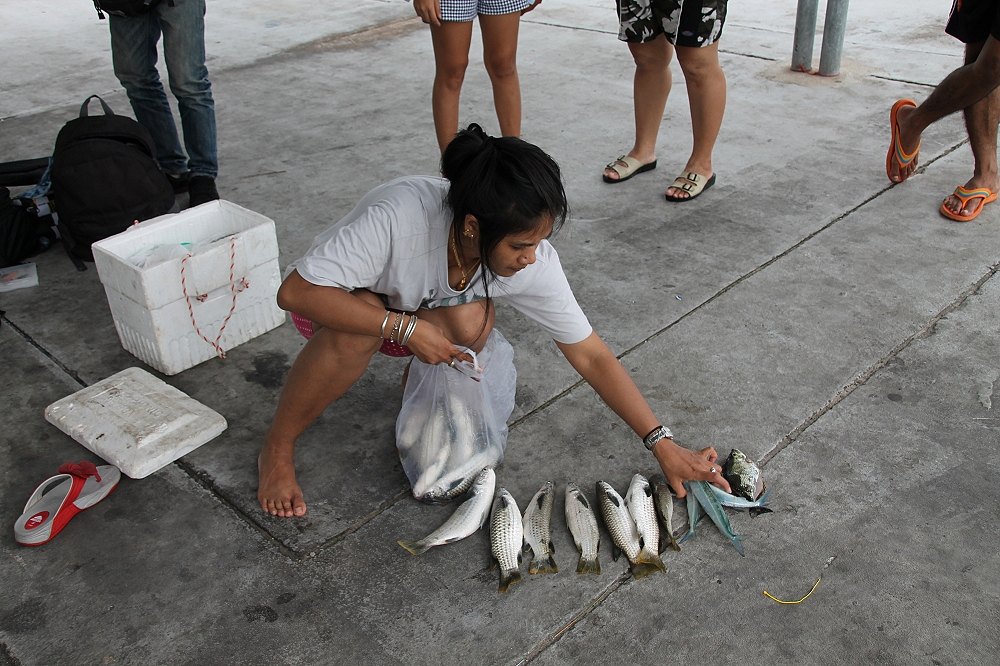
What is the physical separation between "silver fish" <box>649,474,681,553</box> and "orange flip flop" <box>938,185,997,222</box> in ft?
6.78

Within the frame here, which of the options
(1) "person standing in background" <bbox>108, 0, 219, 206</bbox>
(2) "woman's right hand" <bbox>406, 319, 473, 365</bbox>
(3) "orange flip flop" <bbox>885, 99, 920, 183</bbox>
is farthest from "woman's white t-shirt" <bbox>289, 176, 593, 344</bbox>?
(3) "orange flip flop" <bbox>885, 99, 920, 183</bbox>

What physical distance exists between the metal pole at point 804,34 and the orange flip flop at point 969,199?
6.26 ft

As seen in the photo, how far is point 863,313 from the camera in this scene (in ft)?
9.96

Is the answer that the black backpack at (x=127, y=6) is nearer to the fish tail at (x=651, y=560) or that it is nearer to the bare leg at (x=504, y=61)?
the bare leg at (x=504, y=61)

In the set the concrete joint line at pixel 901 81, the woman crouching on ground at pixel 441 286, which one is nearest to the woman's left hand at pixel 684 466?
the woman crouching on ground at pixel 441 286

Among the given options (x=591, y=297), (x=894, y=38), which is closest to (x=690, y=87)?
(x=591, y=297)

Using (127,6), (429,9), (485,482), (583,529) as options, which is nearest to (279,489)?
(485,482)

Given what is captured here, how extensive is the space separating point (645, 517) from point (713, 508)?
0.17 meters

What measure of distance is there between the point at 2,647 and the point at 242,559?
19.9 inches

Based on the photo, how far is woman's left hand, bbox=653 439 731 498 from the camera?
2.17 meters

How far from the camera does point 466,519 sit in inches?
85.0

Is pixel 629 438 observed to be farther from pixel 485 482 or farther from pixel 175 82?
pixel 175 82

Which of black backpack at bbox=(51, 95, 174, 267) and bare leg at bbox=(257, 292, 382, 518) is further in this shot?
black backpack at bbox=(51, 95, 174, 267)

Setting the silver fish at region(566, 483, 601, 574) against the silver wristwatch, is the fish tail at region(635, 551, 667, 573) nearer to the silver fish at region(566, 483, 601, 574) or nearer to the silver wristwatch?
the silver fish at region(566, 483, 601, 574)
